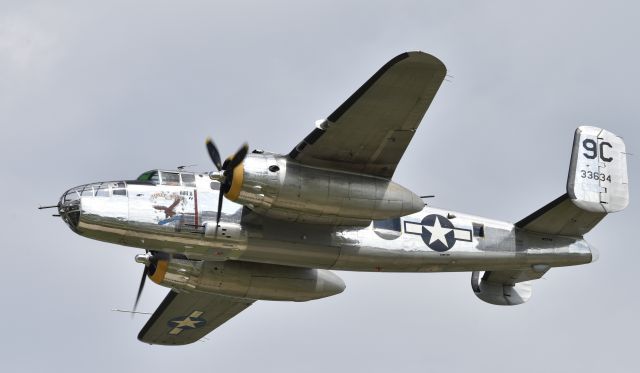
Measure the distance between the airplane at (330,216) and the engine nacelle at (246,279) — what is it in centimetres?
3

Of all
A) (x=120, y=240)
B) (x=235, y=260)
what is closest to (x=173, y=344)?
(x=235, y=260)

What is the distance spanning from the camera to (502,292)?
89.5ft

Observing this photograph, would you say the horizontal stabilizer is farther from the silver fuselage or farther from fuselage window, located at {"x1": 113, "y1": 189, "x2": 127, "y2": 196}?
fuselage window, located at {"x1": 113, "y1": 189, "x2": 127, "y2": 196}

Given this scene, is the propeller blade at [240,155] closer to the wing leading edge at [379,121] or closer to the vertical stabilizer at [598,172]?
the wing leading edge at [379,121]

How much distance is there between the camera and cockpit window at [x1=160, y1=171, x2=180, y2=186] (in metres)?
23.0

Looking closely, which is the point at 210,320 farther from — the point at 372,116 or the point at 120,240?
the point at 372,116

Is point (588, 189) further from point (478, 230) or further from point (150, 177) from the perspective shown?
point (150, 177)

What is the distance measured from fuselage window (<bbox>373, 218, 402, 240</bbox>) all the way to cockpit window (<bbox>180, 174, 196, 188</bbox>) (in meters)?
A: 3.83

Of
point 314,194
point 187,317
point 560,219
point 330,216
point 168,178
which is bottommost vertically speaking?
point 187,317

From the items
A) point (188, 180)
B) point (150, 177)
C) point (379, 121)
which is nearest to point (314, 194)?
point (379, 121)

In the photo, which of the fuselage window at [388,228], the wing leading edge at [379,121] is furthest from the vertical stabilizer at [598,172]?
the wing leading edge at [379,121]

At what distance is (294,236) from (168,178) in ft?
8.92

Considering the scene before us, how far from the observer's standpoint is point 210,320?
28500mm

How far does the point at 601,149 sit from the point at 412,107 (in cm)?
671
